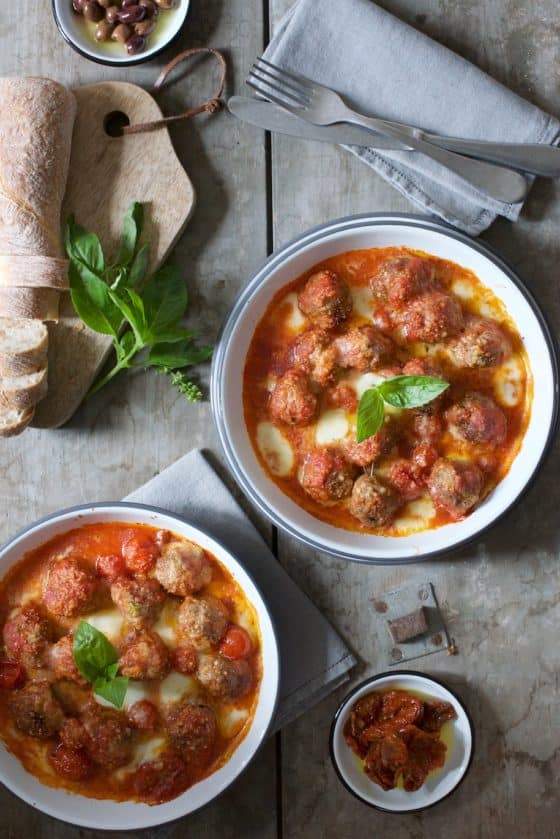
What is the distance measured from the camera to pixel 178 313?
11.4 feet

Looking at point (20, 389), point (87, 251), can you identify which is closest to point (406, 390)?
point (87, 251)

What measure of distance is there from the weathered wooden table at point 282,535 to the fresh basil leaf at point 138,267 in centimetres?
23

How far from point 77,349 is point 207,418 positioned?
2.04 ft

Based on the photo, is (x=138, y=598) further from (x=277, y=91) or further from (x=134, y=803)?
(x=277, y=91)

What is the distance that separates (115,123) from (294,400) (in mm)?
1474

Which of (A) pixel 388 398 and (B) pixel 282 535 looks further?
(B) pixel 282 535

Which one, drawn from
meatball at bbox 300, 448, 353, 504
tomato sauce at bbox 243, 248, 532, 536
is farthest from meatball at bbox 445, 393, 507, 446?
meatball at bbox 300, 448, 353, 504

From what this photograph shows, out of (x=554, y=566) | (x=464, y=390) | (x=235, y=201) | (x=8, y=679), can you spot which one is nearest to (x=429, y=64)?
(x=235, y=201)

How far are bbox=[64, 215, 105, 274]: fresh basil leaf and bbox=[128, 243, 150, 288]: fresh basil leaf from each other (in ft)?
0.41

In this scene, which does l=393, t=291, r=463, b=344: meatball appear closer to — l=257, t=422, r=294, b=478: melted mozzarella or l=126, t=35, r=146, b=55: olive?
l=257, t=422, r=294, b=478: melted mozzarella

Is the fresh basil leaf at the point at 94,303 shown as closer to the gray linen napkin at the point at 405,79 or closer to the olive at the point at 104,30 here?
the olive at the point at 104,30

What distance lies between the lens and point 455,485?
331 centimetres

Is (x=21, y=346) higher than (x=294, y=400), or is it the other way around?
(x=294, y=400)

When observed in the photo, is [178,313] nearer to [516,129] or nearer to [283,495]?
[283,495]
